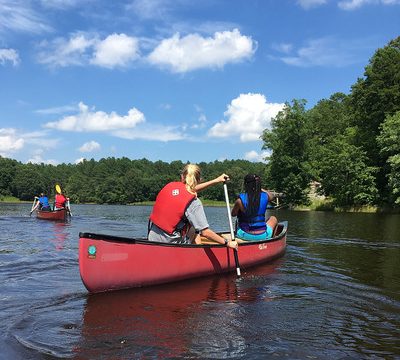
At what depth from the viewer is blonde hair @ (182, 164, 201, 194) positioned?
726 cm

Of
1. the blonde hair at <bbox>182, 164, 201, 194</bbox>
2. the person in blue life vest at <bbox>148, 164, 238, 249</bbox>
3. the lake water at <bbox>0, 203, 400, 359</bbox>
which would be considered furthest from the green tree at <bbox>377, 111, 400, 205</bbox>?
the person in blue life vest at <bbox>148, 164, 238, 249</bbox>

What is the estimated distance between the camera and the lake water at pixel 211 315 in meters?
4.32

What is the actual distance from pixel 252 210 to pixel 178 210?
267 cm

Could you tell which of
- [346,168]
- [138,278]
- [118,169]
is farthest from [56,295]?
[118,169]

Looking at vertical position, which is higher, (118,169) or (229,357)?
(118,169)

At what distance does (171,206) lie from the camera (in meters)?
7.07

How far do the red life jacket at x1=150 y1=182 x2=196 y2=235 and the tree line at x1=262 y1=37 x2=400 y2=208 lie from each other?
31009 millimetres

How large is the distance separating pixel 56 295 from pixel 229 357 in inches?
135

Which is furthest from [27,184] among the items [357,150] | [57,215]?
[57,215]

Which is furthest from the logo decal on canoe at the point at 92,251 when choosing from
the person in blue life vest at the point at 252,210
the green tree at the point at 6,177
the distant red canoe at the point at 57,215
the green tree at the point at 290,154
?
→ the green tree at the point at 6,177

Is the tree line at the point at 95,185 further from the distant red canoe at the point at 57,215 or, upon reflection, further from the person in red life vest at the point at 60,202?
the distant red canoe at the point at 57,215

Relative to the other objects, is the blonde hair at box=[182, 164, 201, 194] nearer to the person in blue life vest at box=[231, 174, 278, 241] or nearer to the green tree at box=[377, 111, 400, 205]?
the person in blue life vest at box=[231, 174, 278, 241]

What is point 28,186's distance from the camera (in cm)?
10825

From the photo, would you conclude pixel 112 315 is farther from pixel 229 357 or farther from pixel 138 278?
pixel 229 357
